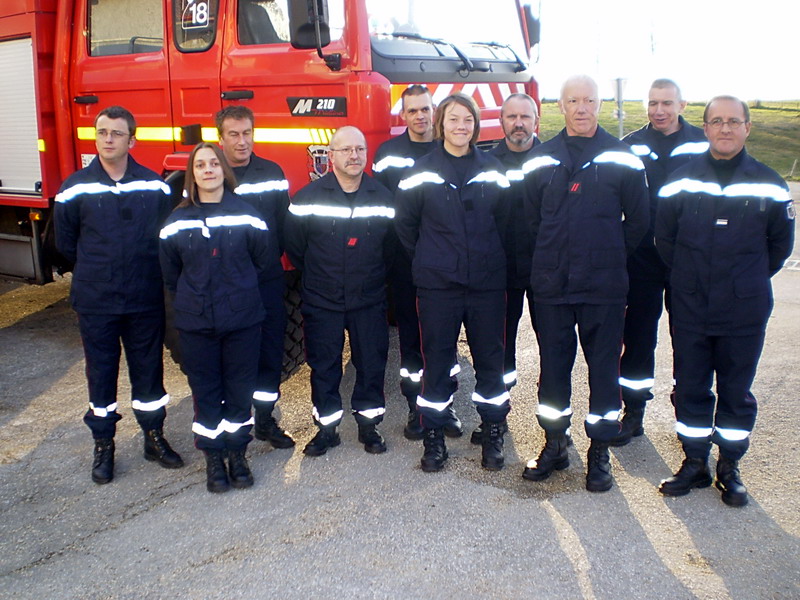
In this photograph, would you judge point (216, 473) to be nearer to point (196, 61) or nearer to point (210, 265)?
point (210, 265)

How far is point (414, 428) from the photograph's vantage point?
4254mm

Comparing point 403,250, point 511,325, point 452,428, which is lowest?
point 452,428

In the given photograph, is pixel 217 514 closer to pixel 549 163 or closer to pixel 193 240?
pixel 193 240

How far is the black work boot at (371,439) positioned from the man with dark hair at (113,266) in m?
1.05

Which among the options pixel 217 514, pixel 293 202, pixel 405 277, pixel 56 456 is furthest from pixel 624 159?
pixel 56 456

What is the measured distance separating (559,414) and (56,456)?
8.31ft

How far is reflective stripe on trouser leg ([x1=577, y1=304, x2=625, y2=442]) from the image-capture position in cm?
357

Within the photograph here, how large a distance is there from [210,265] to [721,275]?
2.22 m

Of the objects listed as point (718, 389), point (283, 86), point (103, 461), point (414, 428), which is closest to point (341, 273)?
point (414, 428)

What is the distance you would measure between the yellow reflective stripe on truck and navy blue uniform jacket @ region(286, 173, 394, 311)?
19.0 inches

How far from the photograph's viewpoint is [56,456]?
4.03m

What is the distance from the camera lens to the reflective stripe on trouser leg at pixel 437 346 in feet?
12.4

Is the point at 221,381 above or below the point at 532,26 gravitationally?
below

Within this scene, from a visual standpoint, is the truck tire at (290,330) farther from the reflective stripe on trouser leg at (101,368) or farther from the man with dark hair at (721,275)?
the man with dark hair at (721,275)
